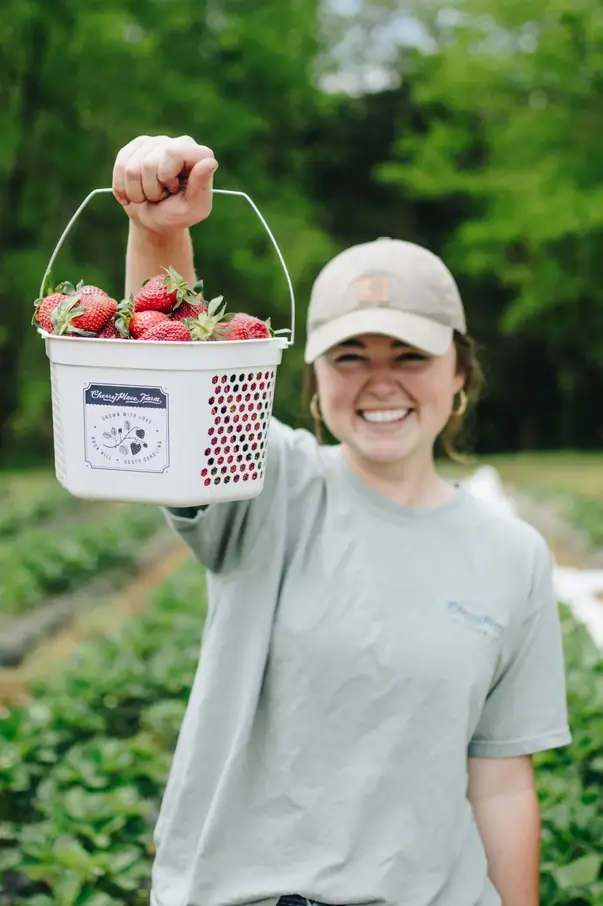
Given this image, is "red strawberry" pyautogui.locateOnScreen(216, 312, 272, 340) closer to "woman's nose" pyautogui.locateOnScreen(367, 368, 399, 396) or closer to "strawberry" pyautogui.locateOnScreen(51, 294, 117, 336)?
"strawberry" pyautogui.locateOnScreen(51, 294, 117, 336)

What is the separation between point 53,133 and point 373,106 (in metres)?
8.64

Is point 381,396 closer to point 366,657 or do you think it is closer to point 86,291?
point 366,657

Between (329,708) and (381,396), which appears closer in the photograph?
(329,708)

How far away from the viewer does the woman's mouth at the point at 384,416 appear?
2014mm

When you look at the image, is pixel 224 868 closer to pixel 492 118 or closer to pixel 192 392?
pixel 192 392

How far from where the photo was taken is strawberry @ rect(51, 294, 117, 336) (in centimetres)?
158

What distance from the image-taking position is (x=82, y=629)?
6445mm

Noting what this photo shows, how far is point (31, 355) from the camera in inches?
723

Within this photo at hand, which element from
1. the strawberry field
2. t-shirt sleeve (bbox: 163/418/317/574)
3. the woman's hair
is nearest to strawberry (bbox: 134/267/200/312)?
t-shirt sleeve (bbox: 163/418/317/574)

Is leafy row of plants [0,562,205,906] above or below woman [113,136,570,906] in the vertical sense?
below

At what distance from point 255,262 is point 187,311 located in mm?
17736

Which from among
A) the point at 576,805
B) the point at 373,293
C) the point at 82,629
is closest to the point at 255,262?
the point at 82,629

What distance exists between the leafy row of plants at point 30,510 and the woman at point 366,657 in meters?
7.25

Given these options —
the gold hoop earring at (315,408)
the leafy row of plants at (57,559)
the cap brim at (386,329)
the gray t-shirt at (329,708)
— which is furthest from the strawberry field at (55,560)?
the cap brim at (386,329)
